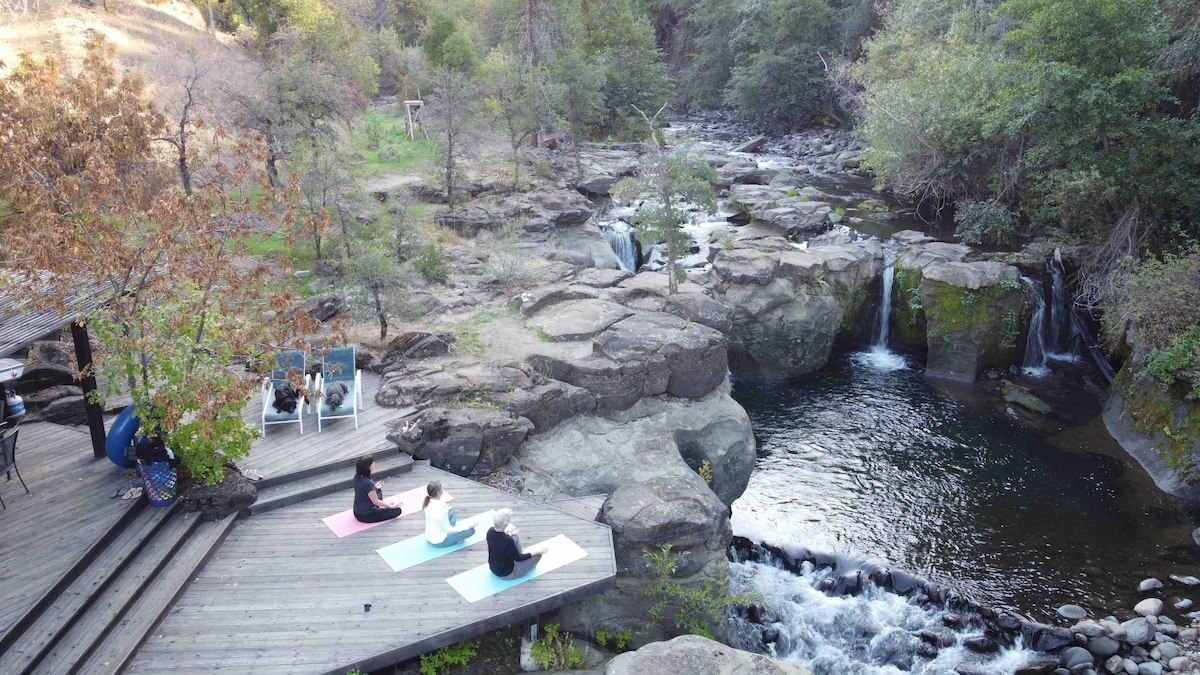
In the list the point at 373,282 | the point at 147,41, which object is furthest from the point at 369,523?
the point at 147,41

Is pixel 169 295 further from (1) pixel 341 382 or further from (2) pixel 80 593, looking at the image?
(2) pixel 80 593

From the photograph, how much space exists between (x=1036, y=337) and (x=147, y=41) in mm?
33977

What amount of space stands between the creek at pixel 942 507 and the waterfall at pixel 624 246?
713 centimetres

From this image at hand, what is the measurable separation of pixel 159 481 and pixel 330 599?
9.89 feet

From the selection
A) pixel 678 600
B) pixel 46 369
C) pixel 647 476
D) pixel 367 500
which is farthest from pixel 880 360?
pixel 46 369

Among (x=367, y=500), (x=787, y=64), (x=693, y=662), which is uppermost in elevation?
(x=787, y=64)

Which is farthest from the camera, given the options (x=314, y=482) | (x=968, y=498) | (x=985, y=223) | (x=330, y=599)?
(x=985, y=223)

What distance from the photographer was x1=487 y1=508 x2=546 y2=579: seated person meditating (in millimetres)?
8508

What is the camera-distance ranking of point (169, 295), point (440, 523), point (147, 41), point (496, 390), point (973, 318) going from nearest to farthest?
point (440, 523) < point (169, 295) < point (496, 390) < point (973, 318) < point (147, 41)

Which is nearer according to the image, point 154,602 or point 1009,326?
point 154,602

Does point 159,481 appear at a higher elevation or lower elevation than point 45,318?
lower

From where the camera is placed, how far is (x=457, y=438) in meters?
11.7

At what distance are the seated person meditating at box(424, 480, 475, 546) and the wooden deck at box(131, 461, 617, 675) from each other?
0.68ft

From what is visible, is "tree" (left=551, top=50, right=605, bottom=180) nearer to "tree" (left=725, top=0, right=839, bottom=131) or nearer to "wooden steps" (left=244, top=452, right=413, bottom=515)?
"tree" (left=725, top=0, right=839, bottom=131)
